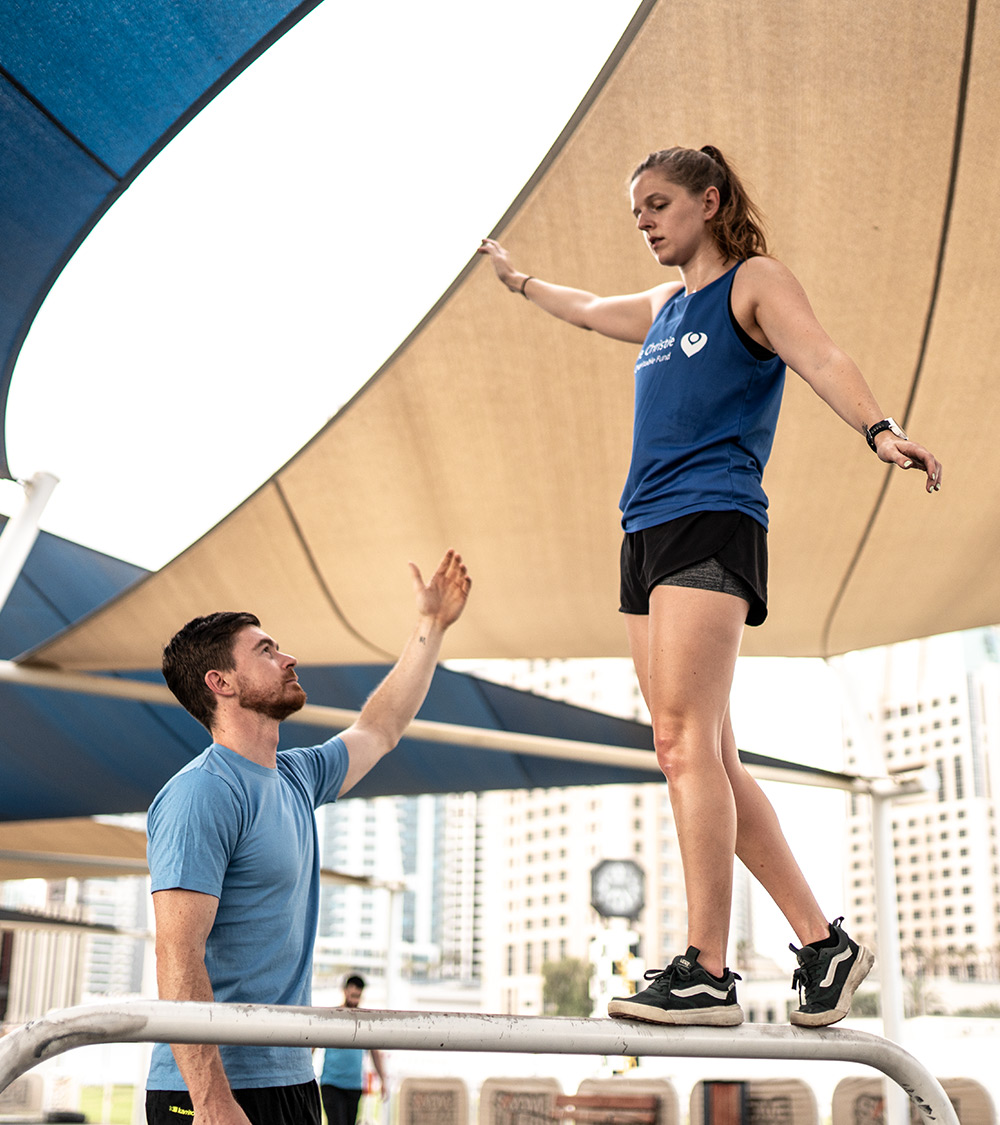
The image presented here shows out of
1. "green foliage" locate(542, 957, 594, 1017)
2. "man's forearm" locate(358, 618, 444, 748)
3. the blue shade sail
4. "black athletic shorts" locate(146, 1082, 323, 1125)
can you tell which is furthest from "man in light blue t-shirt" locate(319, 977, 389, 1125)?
"green foliage" locate(542, 957, 594, 1017)

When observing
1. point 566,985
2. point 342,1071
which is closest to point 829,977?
point 342,1071

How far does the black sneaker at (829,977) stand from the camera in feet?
5.20

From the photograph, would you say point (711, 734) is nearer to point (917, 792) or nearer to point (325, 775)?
point (325, 775)

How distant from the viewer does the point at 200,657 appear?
84.5 inches

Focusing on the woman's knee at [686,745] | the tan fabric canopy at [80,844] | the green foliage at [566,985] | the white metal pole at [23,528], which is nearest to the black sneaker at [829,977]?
the woman's knee at [686,745]

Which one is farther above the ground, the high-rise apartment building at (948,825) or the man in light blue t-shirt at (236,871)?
the high-rise apartment building at (948,825)

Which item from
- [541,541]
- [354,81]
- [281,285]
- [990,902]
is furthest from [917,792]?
[990,902]

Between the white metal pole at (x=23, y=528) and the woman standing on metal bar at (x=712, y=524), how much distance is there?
10.2 feet

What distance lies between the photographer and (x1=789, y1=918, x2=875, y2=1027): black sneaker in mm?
1585

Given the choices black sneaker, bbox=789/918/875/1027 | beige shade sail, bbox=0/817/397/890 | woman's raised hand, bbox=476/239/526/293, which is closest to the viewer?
black sneaker, bbox=789/918/875/1027

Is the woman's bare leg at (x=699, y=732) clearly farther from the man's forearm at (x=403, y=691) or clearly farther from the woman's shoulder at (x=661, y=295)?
the man's forearm at (x=403, y=691)

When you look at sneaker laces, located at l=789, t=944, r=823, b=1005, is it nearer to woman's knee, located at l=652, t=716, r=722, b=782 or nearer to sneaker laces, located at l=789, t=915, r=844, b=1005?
sneaker laces, located at l=789, t=915, r=844, b=1005

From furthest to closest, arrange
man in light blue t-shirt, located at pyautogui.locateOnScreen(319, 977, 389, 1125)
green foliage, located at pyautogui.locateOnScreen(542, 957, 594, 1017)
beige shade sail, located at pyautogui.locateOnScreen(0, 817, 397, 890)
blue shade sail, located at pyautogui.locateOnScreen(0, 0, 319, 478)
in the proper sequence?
green foliage, located at pyautogui.locateOnScreen(542, 957, 594, 1017)
beige shade sail, located at pyautogui.locateOnScreen(0, 817, 397, 890)
man in light blue t-shirt, located at pyautogui.locateOnScreen(319, 977, 389, 1125)
blue shade sail, located at pyautogui.locateOnScreen(0, 0, 319, 478)

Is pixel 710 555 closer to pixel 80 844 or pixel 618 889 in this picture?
pixel 80 844
